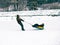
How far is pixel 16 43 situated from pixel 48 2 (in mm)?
36486

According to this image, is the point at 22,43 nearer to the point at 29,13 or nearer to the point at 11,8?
the point at 29,13

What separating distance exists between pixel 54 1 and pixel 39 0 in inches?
138

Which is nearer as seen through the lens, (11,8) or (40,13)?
(40,13)

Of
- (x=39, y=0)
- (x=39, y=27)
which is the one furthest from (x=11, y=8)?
(x=39, y=27)

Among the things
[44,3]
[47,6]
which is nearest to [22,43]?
[47,6]

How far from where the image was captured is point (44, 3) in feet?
143

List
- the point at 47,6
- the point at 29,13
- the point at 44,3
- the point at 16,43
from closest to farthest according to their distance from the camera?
the point at 16,43
the point at 29,13
the point at 47,6
the point at 44,3

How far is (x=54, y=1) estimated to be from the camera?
1766 inches

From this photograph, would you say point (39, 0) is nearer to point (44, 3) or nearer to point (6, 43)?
point (44, 3)

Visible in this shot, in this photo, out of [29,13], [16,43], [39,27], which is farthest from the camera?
[29,13]

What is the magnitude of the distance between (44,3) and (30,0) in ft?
8.90

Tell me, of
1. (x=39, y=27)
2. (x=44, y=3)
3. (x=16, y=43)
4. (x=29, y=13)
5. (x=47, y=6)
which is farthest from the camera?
(x=44, y=3)

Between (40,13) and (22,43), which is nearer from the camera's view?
(22,43)

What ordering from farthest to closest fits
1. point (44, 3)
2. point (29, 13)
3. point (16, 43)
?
point (44, 3) → point (29, 13) → point (16, 43)
